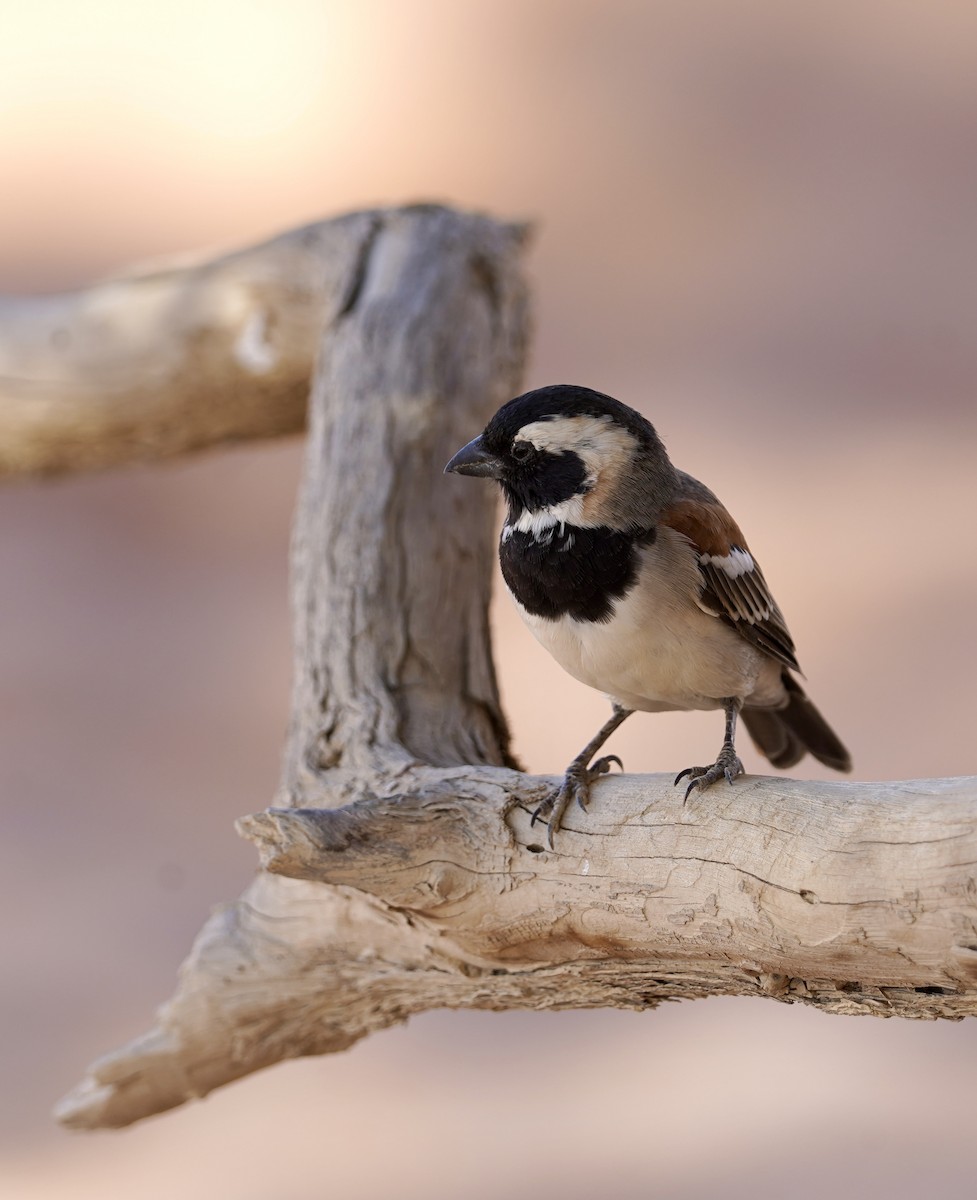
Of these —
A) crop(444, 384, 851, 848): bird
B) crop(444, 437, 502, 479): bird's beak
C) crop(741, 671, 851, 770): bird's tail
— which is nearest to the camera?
crop(444, 384, 851, 848): bird

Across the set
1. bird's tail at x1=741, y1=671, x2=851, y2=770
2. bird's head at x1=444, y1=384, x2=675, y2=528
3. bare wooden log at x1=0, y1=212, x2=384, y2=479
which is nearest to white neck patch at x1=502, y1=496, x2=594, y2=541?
bird's head at x1=444, y1=384, x2=675, y2=528

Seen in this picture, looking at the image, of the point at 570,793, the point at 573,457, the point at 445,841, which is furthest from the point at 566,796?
the point at 573,457

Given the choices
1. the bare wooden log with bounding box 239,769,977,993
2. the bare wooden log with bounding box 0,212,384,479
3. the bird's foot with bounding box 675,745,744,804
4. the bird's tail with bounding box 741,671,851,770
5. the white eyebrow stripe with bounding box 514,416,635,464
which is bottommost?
the bare wooden log with bounding box 239,769,977,993

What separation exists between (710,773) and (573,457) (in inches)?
23.4

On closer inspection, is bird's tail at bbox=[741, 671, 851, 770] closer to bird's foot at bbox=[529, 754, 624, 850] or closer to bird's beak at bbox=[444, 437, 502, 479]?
bird's foot at bbox=[529, 754, 624, 850]

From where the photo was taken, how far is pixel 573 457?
238 centimetres

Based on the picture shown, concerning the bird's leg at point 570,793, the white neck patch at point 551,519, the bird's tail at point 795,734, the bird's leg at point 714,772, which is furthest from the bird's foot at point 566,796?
the bird's tail at point 795,734

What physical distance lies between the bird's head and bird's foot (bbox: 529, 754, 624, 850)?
428 mm

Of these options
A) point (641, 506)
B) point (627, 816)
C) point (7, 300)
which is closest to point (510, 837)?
point (627, 816)

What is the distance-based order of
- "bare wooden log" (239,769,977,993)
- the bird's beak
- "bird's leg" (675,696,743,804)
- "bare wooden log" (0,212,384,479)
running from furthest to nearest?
"bare wooden log" (0,212,384,479) → the bird's beak → "bird's leg" (675,696,743,804) → "bare wooden log" (239,769,977,993)

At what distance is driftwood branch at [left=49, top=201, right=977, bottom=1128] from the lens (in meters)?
1.91

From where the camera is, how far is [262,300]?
3883 millimetres

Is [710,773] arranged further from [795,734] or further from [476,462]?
[795,734]

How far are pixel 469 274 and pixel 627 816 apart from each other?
193 cm
